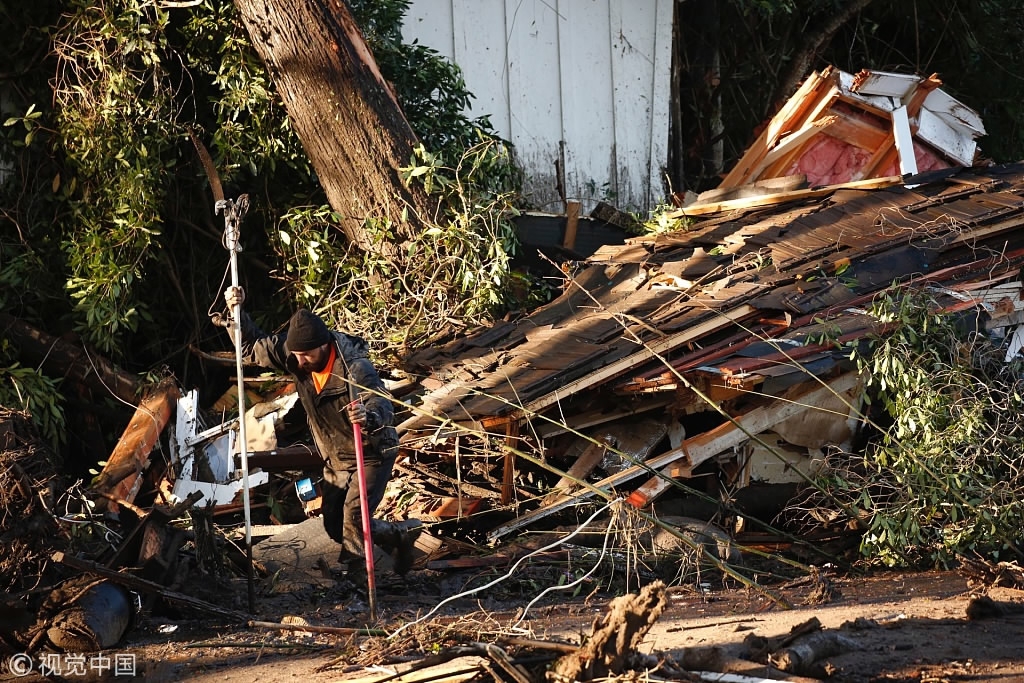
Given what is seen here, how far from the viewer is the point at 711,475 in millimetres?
7840

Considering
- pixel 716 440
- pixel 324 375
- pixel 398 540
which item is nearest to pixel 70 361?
pixel 324 375

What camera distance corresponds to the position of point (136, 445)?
877 centimetres

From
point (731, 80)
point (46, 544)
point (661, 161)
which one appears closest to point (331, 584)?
point (46, 544)

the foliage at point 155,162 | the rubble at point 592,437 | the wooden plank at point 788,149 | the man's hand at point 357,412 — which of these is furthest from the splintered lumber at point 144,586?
the wooden plank at point 788,149

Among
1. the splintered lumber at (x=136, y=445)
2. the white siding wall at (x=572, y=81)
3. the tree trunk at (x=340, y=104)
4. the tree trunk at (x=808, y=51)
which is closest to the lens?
the splintered lumber at (x=136, y=445)

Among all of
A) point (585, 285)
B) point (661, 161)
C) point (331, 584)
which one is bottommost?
point (331, 584)

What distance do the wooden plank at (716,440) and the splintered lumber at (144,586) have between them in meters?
2.13

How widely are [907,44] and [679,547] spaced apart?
9.67 meters

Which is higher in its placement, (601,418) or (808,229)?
(808,229)

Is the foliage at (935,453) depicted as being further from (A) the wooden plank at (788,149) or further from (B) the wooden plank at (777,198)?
(A) the wooden plank at (788,149)

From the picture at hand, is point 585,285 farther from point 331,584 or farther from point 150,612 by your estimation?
point 150,612

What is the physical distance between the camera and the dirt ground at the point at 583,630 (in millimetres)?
4707

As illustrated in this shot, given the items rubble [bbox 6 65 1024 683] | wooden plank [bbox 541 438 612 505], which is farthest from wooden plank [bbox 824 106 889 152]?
wooden plank [bbox 541 438 612 505]

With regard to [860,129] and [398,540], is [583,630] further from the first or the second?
[860,129]
